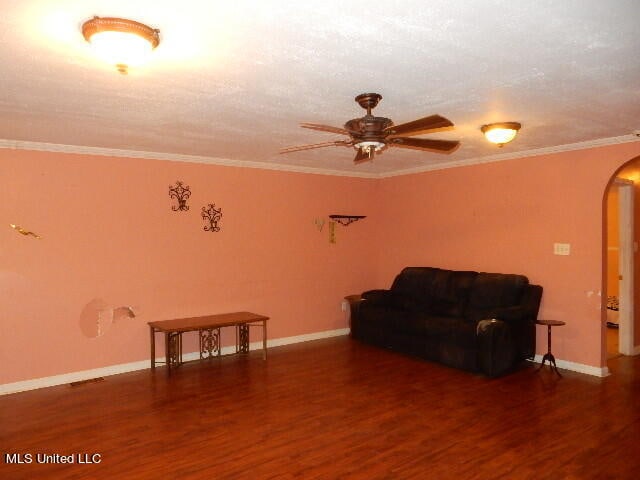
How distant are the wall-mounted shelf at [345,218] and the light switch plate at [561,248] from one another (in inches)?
104

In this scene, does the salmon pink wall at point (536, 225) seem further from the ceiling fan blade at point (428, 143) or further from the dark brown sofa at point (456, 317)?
the ceiling fan blade at point (428, 143)

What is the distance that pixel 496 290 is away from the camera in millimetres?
5262

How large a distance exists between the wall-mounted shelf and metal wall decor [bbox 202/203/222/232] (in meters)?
1.67

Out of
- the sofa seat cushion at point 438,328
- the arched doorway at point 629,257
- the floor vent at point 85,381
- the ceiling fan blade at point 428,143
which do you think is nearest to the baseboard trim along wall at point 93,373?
the floor vent at point 85,381

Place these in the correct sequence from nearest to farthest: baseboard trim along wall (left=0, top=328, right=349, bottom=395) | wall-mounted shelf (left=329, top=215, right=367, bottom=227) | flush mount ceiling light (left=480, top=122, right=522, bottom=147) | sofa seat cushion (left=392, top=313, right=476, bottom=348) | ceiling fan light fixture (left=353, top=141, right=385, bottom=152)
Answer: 1. ceiling fan light fixture (left=353, top=141, right=385, bottom=152)
2. flush mount ceiling light (left=480, top=122, right=522, bottom=147)
3. baseboard trim along wall (left=0, top=328, right=349, bottom=395)
4. sofa seat cushion (left=392, top=313, right=476, bottom=348)
5. wall-mounted shelf (left=329, top=215, right=367, bottom=227)

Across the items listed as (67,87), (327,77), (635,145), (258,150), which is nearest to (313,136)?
(258,150)

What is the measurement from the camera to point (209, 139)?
4.43m

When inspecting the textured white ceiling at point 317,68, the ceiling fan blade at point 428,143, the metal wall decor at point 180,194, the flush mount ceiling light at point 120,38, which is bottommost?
the metal wall decor at point 180,194

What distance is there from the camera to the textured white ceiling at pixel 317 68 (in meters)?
1.96

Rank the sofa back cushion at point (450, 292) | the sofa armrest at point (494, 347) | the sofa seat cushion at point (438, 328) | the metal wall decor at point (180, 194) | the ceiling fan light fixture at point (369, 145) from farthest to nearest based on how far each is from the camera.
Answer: the sofa back cushion at point (450, 292)
the metal wall decor at point (180, 194)
the sofa seat cushion at point (438, 328)
the sofa armrest at point (494, 347)
the ceiling fan light fixture at point (369, 145)

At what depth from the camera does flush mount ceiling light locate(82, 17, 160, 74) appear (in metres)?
2.00

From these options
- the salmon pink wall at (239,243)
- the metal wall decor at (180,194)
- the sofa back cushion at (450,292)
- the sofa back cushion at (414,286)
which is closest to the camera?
the salmon pink wall at (239,243)

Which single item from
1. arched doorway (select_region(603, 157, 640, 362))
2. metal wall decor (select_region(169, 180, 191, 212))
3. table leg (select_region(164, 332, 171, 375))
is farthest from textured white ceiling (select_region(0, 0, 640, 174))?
table leg (select_region(164, 332, 171, 375))

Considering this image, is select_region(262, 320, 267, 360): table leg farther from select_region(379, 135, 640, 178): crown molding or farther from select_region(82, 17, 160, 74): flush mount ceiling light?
select_region(82, 17, 160, 74): flush mount ceiling light
